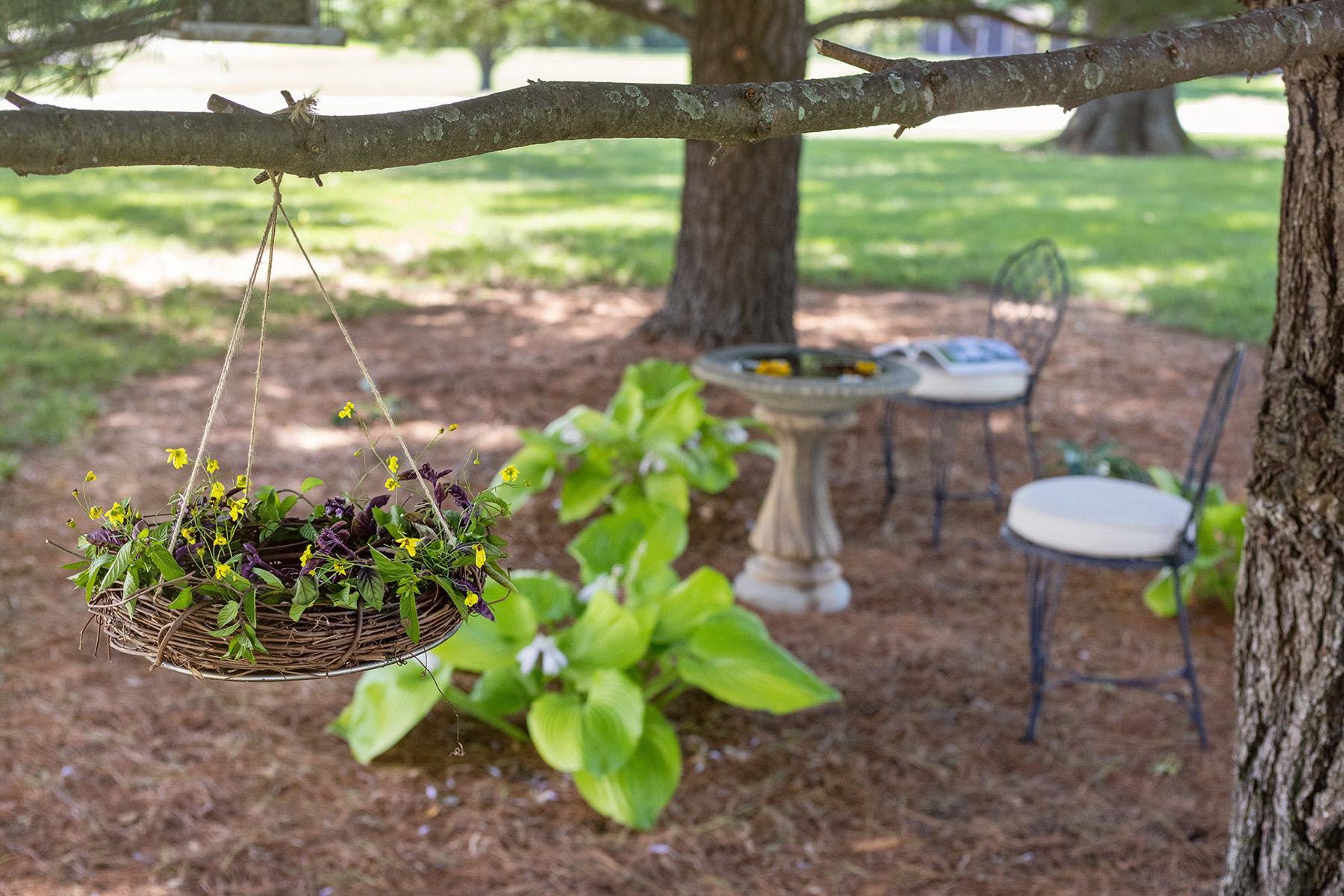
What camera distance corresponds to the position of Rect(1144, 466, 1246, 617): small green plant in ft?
12.9

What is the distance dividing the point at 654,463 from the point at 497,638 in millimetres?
1328

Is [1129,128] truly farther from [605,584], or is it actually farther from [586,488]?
[605,584]

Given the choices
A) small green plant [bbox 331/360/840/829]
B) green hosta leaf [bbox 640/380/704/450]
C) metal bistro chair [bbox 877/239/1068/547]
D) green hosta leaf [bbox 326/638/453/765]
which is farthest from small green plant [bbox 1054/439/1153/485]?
green hosta leaf [bbox 326/638/453/765]

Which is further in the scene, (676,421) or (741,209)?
(741,209)

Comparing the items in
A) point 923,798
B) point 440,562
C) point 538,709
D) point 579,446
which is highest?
point 440,562

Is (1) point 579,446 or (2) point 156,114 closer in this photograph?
(2) point 156,114

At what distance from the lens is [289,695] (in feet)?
11.5

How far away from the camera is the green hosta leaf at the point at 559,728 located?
2.75m

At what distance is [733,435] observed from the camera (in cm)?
456

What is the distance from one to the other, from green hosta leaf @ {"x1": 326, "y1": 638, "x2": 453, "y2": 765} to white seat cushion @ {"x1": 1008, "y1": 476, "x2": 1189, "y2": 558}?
1.61 metres

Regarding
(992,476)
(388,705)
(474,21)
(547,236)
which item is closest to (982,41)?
(547,236)

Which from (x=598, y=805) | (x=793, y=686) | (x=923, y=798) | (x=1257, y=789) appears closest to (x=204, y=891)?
(x=598, y=805)

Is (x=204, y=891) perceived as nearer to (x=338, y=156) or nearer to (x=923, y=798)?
(x=923, y=798)

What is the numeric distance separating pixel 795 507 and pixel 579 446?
85 centimetres
